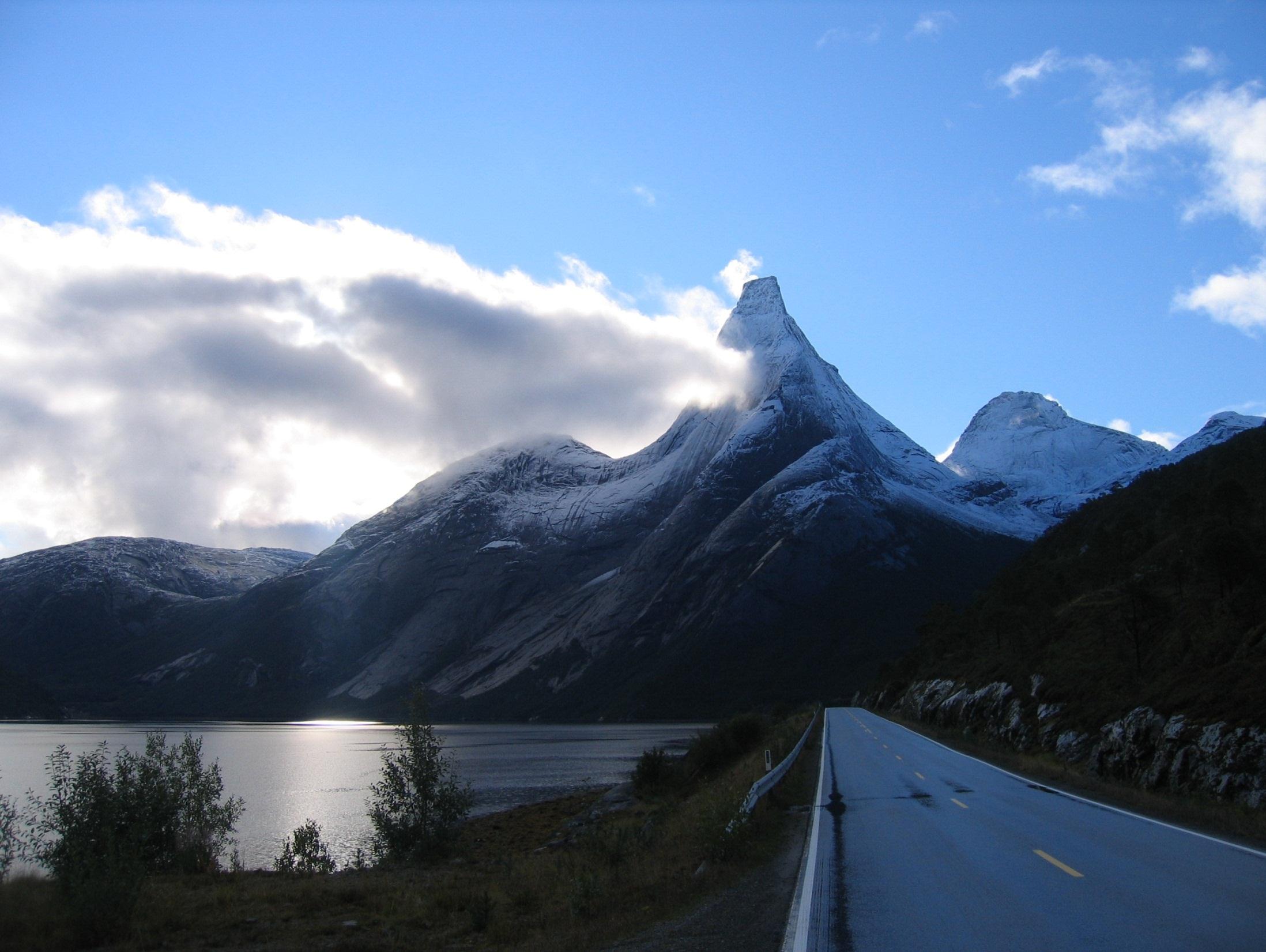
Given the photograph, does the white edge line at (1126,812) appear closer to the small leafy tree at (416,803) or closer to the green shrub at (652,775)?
the green shrub at (652,775)

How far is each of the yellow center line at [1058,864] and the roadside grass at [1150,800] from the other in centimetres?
374

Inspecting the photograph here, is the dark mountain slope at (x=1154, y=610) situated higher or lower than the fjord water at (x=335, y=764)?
higher

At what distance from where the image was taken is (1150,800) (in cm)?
2017

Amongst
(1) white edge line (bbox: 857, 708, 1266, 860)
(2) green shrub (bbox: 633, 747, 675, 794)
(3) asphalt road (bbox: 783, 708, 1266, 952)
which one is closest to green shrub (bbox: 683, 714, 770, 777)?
(2) green shrub (bbox: 633, 747, 675, 794)

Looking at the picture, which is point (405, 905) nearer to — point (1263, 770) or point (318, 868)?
point (318, 868)

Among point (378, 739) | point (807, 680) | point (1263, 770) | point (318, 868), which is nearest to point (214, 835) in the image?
point (318, 868)

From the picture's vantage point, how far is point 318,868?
28109 mm

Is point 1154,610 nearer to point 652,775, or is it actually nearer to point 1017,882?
point 1017,882

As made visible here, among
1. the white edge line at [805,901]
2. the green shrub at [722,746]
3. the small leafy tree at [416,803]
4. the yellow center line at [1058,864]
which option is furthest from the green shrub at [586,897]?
the green shrub at [722,746]

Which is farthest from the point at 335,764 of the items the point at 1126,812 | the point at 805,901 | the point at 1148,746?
the point at 805,901

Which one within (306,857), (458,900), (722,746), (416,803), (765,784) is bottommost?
(722,746)

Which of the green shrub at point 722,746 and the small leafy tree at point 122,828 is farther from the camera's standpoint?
the green shrub at point 722,746

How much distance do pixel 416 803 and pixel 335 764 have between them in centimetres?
6093

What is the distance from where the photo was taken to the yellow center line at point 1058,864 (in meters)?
12.5
